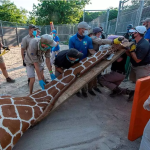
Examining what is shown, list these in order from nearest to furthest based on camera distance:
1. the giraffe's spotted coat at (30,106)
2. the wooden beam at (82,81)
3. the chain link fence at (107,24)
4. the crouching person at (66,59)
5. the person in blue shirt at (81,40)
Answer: the giraffe's spotted coat at (30,106)
the wooden beam at (82,81)
the crouching person at (66,59)
the person in blue shirt at (81,40)
the chain link fence at (107,24)

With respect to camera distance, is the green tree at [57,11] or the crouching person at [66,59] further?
the green tree at [57,11]

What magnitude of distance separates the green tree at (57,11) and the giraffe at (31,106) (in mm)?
19577

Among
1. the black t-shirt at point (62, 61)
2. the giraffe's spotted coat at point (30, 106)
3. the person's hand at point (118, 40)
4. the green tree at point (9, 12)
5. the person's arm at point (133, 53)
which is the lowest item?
the giraffe's spotted coat at point (30, 106)

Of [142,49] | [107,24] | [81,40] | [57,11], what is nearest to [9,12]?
[57,11]

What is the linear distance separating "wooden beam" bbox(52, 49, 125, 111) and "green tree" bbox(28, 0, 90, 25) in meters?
19.6

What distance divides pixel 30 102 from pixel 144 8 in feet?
16.0

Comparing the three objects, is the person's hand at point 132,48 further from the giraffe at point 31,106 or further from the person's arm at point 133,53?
the giraffe at point 31,106

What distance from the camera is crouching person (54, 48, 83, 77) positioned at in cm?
262

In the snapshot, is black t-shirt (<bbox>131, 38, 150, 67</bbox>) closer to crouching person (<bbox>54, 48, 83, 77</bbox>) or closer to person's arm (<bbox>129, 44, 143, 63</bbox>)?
person's arm (<bbox>129, 44, 143, 63</bbox>)

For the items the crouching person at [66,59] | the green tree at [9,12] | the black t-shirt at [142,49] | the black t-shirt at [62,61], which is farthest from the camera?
the green tree at [9,12]

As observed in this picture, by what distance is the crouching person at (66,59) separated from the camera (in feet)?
8.61

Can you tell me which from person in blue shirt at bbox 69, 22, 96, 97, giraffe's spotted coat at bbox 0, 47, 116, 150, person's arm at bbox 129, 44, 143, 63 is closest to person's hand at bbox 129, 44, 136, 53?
person's arm at bbox 129, 44, 143, 63

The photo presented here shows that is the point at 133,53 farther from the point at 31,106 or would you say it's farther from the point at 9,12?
the point at 9,12

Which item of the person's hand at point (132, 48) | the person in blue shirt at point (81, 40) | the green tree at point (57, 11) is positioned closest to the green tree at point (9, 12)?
the green tree at point (57, 11)
